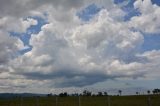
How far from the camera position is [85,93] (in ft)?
481
